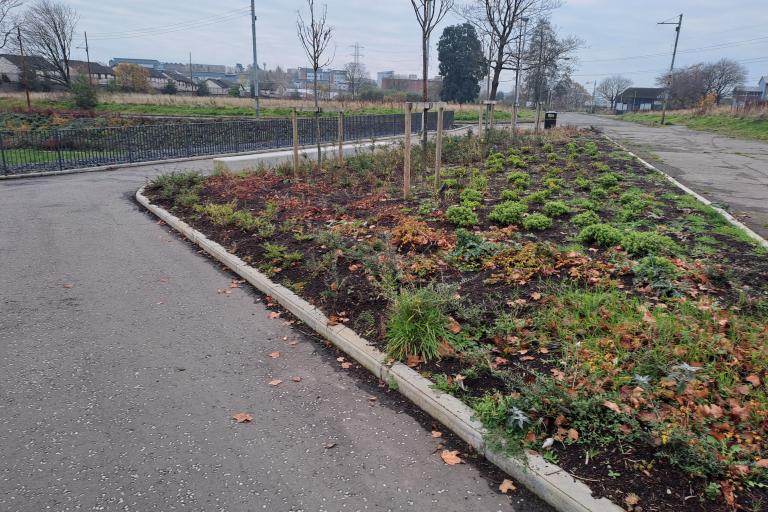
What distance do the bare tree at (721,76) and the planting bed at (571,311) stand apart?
294 ft

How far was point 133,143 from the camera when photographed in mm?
18531

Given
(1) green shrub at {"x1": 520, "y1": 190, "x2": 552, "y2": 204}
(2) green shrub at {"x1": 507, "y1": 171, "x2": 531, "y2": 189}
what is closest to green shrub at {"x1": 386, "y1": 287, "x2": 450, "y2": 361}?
(1) green shrub at {"x1": 520, "y1": 190, "x2": 552, "y2": 204}

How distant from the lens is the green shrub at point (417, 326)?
4.34m

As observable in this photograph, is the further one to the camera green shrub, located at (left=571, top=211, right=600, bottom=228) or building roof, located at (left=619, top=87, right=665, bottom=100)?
building roof, located at (left=619, top=87, right=665, bottom=100)

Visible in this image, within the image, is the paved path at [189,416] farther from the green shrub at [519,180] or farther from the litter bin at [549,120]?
the litter bin at [549,120]

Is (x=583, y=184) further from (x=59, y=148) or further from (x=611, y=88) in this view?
(x=611, y=88)

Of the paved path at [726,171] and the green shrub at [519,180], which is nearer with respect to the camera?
the paved path at [726,171]

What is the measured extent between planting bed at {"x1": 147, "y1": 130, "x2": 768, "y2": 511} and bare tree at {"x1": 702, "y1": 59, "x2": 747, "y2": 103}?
89.7m

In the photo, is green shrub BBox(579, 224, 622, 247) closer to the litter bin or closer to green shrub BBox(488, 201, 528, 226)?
green shrub BBox(488, 201, 528, 226)

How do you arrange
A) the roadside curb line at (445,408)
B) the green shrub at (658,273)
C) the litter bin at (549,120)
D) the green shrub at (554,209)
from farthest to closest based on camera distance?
1. the litter bin at (549,120)
2. the green shrub at (554,209)
3. the green shrub at (658,273)
4. the roadside curb line at (445,408)

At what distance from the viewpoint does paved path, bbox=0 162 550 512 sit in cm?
300

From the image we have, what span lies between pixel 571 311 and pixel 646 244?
1900mm

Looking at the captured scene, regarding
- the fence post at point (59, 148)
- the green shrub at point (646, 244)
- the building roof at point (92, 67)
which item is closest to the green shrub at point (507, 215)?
the green shrub at point (646, 244)

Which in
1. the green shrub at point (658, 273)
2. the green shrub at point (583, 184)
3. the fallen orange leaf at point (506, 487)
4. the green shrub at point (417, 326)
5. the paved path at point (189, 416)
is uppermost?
the green shrub at point (583, 184)
